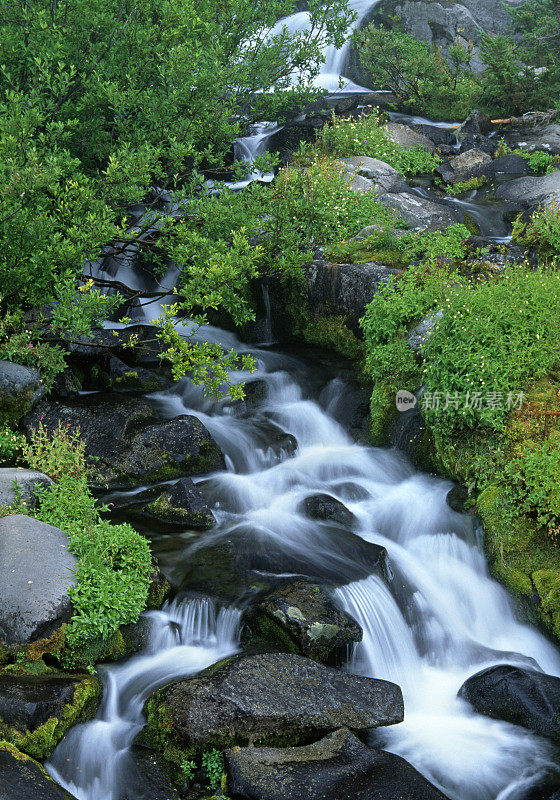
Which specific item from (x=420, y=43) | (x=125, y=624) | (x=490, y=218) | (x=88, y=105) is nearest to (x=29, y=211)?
(x=88, y=105)

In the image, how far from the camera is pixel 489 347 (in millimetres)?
7801

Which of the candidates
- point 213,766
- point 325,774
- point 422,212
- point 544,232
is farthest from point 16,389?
point 544,232

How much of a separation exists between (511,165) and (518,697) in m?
15.0

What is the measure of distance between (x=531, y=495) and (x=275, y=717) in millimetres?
3421

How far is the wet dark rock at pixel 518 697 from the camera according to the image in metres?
5.79

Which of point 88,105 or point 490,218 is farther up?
point 88,105

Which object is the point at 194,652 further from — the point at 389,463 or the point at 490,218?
the point at 490,218

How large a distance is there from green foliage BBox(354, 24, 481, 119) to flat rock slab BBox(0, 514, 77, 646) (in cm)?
1927

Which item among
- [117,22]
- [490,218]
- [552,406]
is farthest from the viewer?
[490,218]

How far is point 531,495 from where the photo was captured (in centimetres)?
693

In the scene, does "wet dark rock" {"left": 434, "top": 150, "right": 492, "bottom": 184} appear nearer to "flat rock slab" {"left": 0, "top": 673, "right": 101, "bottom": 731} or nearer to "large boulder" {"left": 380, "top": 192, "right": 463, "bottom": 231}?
"large boulder" {"left": 380, "top": 192, "right": 463, "bottom": 231}

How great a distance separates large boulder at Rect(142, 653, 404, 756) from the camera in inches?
206

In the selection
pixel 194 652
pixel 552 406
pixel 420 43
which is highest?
pixel 420 43

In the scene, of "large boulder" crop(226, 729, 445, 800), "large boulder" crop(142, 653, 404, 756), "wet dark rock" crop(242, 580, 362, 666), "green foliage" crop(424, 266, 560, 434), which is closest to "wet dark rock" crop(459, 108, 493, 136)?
"green foliage" crop(424, 266, 560, 434)
